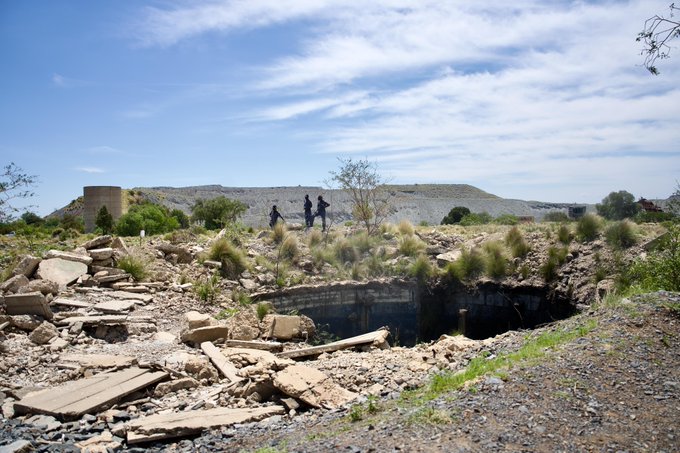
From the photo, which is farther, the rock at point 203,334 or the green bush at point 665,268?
the rock at point 203,334

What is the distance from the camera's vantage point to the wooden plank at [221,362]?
7.99 metres

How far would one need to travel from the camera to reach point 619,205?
96.0ft

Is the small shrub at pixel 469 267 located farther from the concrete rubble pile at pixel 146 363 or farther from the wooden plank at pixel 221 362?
the wooden plank at pixel 221 362

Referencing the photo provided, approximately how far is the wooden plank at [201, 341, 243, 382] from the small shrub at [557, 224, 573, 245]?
11601 millimetres

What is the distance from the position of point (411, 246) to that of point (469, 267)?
225 cm

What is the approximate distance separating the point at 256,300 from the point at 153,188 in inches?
1860

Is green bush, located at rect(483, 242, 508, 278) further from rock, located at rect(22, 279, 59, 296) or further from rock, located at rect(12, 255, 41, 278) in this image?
rock, located at rect(12, 255, 41, 278)

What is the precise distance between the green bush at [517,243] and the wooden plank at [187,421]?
11788 millimetres

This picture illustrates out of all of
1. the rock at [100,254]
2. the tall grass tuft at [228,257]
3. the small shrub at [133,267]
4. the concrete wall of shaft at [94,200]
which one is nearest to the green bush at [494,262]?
the tall grass tuft at [228,257]

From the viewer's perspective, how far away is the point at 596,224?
1653 cm

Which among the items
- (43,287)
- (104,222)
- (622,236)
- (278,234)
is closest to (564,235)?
(622,236)

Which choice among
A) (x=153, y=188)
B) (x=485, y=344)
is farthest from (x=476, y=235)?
(x=153, y=188)

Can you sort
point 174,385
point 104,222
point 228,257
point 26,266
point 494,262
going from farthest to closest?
point 104,222
point 494,262
point 228,257
point 26,266
point 174,385

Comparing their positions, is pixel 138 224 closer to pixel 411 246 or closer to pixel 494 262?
pixel 411 246
